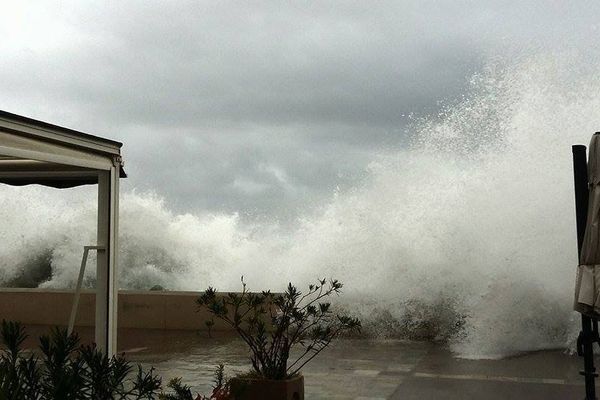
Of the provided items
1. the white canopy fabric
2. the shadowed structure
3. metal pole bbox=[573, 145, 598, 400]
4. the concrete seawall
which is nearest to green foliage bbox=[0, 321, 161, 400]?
the shadowed structure

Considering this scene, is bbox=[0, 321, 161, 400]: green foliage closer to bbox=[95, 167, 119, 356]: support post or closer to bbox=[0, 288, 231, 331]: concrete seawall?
bbox=[95, 167, 119, 356]: support post

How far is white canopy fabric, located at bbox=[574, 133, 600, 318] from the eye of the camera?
13.2 ft

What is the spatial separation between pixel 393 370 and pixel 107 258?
3691 millimetres

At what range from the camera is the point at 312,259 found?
14.6 meters

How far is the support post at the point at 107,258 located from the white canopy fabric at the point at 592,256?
127 inches

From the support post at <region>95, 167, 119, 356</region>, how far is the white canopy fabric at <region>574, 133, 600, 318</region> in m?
3.22

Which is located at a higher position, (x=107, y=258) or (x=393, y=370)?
(x=107, y=258)

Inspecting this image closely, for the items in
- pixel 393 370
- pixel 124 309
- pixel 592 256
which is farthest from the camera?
pixel 124 309

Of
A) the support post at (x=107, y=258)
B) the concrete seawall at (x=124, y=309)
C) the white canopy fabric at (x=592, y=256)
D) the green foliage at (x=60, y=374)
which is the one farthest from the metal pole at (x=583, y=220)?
the concrete seawall at (x=124, y=309)

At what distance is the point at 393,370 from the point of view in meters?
7.50

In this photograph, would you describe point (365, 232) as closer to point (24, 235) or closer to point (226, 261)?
point (226, 261)

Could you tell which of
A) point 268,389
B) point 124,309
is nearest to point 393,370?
point 268,389

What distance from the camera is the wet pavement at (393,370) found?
→ 253 inches

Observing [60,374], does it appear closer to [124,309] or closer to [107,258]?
[107,258]
